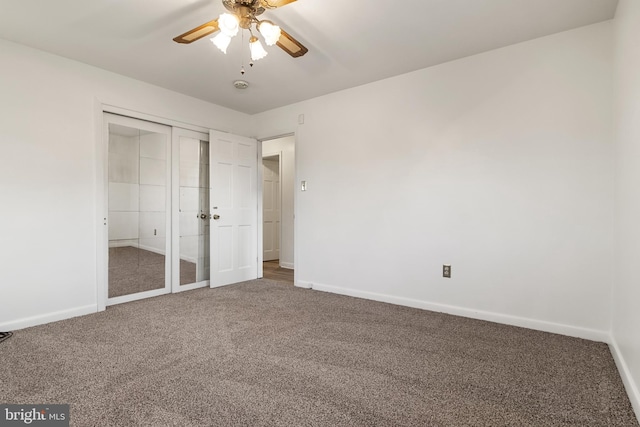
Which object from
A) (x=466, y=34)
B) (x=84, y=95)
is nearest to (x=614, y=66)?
(x=466, y=34)

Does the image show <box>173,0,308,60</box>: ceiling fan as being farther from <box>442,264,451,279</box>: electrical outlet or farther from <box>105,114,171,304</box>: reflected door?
<box>442,264,451,279</box>: electrical outlet

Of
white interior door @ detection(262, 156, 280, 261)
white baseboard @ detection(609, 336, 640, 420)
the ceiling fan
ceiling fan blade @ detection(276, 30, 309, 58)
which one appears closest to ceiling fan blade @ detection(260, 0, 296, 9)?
the ceiling fan

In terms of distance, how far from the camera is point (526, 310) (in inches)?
109

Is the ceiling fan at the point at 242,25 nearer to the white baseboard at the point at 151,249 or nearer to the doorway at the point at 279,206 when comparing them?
the white baseboard at the point at 151,249

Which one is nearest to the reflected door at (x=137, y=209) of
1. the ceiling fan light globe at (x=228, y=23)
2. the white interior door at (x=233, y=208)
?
the white interior door at (x=233, y=208)

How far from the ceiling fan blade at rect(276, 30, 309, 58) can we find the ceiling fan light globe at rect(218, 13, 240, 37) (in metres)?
0.33

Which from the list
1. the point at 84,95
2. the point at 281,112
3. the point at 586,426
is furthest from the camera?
the point at 281,112

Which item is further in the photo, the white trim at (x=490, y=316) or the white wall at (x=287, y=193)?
the white wall at (x=287, y=193)

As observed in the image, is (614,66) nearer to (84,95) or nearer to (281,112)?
(281,112)

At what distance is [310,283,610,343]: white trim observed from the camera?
2.51 m

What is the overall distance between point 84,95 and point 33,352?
2.33 m

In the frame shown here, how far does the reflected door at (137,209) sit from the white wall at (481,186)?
1865 millimetres

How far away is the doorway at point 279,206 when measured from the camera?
575cm

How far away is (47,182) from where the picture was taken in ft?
9.47
